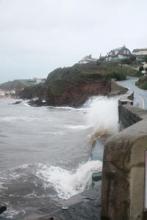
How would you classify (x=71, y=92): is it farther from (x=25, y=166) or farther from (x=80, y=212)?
(x=80, y=212)

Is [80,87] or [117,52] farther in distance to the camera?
[117,52]

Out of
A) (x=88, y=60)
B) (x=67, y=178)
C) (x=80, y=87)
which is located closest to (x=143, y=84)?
(x=80, y=87)

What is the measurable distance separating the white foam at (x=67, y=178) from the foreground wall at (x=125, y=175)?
4.71 metres

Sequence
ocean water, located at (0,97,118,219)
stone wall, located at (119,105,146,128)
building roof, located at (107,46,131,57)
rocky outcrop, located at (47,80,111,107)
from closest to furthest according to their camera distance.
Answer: ocean water, located at (0,97,118,219) < stone wall, located at (119,105,146,128) < rocky outcrop, located at (47,80,111,107) < building roof, located at (107,46,131,57)

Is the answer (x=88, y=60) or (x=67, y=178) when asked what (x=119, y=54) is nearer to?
(x=88, y=60)

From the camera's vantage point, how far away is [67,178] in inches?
428

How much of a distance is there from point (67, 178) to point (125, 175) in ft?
22.8

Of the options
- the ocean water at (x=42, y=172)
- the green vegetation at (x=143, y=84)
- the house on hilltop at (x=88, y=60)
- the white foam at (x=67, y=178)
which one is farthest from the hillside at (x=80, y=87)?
the house on hilltop at (x=88, y=60)

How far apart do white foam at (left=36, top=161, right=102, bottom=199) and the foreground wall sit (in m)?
4.71

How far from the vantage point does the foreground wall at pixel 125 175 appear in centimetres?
403

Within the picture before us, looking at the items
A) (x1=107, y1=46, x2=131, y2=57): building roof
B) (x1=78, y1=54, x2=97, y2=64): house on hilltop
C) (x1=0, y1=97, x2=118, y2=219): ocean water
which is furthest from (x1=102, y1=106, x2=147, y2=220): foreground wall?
(x1=78, y1=54, x2=97, y2=64): house on hilltop

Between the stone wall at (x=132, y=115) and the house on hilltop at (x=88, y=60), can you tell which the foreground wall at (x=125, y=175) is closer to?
the stone wall at (x=132, y=115)

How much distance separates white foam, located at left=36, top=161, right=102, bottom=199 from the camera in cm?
942

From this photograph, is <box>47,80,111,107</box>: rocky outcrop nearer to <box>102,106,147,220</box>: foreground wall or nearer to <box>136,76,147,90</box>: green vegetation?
<box>136,76,147,90</box>: green vegetation
